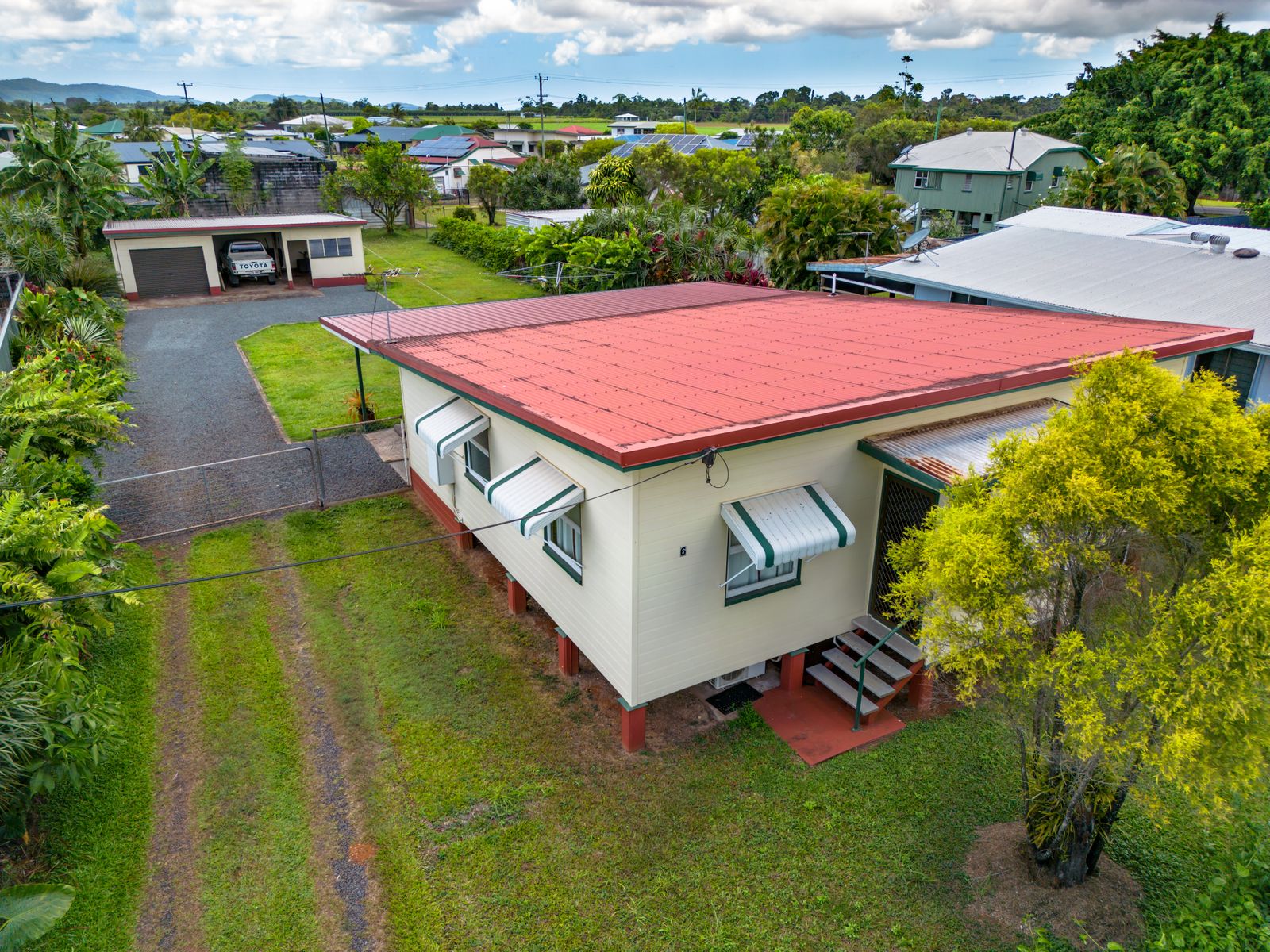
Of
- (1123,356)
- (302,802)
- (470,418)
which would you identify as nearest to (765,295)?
(470,418)

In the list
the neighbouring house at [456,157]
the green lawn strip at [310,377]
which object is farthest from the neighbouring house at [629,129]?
the green lawn strip at [310,377]

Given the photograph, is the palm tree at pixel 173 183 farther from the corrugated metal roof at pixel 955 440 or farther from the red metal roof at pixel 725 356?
the corrugated metal roof at pixel 955 440

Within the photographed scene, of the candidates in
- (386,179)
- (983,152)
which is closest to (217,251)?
(386,179)

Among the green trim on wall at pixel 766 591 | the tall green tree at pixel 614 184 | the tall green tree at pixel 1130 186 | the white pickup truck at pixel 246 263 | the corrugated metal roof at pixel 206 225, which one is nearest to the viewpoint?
the green trim on wall at pixel 766 591

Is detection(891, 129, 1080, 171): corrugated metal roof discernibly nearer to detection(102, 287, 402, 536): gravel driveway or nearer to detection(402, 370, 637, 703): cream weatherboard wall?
detection(102, 287, 402, 536): gravel driveway

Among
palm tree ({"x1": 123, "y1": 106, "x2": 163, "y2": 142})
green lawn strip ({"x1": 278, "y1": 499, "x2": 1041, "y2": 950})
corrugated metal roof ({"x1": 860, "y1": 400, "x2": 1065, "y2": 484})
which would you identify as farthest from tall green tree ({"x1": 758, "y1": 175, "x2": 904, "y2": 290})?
palm tree ({"x1": 123, "y1": 106, "x2": 163, "y2": 142})

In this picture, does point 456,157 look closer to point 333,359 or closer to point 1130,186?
point 333,359
